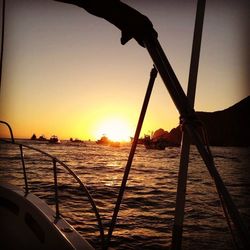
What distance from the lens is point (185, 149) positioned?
2.45 metres

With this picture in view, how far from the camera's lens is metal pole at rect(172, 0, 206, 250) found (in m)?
2.42

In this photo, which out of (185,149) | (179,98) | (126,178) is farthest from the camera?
(126,178)

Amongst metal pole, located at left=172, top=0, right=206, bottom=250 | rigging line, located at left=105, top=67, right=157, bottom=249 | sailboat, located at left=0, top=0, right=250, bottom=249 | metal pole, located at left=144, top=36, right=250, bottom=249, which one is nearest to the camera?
metal pole, located at left=144, top=36, right=250, bottom=249

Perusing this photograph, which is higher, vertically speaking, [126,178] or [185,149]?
[185,149]

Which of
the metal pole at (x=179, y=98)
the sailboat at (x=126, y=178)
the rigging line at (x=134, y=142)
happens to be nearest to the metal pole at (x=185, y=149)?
the sailboat at (x=126, y=178)

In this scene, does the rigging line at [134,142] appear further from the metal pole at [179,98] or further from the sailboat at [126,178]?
the metal pole at [179,98]

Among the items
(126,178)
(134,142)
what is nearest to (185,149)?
(134,142)

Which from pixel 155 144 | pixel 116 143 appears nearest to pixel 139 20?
pixel 155 144

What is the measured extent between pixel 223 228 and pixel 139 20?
1179 cm

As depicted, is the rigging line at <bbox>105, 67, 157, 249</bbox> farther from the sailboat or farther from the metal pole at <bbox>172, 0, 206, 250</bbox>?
the metal pole at <bbox>172, 0, 206, 250</bbox>

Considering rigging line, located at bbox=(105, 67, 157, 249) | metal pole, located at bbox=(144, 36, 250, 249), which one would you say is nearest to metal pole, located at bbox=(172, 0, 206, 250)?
rigging line, located at bbox=(105, 67, 157, 249)

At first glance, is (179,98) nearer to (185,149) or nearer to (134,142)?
(185,149)

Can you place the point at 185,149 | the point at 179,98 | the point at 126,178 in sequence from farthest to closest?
1. the point at 126,178
2. the point at 185,149
3. the point at 179,98

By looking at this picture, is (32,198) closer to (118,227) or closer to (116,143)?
(118,227)
